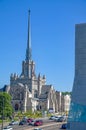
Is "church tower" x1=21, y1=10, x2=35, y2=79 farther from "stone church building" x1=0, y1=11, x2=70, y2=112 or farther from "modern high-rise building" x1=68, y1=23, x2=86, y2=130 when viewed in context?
"modern high-rise building" x1=68, y1=23, x2=86, y2=130

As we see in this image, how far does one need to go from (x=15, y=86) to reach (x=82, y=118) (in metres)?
82.5

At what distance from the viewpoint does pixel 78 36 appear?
3784 centimetres

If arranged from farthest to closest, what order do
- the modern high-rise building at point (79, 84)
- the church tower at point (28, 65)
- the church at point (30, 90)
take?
1. the church tower at point (28, 65)
2. the church at point (30, 90)
3. the modern high-rise building at point (79, 84)

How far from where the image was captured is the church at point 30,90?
382 ft

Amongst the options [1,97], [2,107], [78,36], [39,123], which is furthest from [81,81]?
[1,97]

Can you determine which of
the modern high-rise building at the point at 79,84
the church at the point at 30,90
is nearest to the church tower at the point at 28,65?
the church at the point at 30,90

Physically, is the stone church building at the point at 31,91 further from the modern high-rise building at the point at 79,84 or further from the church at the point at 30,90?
the modern high-rise building at the point at 79,84

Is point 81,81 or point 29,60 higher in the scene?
point 29,60

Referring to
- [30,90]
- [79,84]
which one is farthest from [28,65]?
[79,84]

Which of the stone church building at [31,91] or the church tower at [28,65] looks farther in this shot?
the church tower at [28,65]

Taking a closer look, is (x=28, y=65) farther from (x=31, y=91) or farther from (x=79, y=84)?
(x=79, y=84)

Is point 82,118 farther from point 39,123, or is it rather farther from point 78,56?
point 39,123

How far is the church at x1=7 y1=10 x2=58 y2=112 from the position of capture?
11631 cm

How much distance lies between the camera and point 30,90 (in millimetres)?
122250
